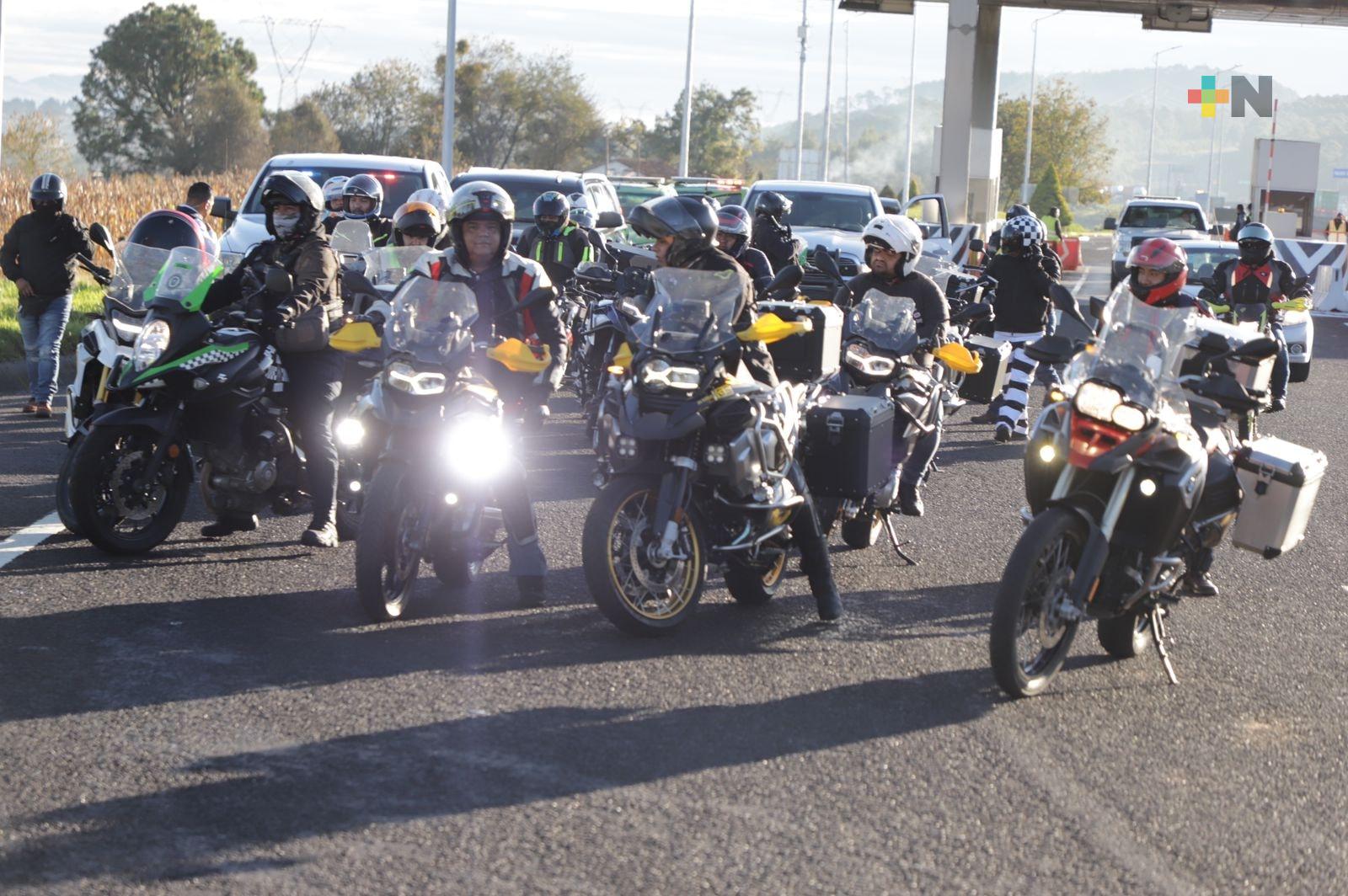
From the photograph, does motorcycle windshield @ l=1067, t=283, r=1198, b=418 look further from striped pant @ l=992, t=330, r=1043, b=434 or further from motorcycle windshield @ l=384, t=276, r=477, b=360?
striped pant @ l=992, t=330, r=1043, b=434

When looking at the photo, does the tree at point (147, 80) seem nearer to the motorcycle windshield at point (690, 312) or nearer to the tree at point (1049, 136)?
the tree at point (1049, 136)

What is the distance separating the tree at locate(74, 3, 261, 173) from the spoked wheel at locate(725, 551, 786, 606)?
74843 millimetres

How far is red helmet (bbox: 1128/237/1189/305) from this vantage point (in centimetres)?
779

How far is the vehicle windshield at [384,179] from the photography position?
1848 cm

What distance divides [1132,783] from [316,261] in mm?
5084

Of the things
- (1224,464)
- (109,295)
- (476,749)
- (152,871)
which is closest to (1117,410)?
(1224,464)

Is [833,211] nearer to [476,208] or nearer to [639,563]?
[476,208]

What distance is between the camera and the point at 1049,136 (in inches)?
4599

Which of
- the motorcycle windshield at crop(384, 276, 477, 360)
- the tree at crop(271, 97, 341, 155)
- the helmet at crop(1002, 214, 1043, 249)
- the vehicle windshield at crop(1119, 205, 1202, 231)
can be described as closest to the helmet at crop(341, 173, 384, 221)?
the helmet at crop(1002, 214, 1043, 249)

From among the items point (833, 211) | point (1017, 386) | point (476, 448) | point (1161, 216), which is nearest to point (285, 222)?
point (476, 448)

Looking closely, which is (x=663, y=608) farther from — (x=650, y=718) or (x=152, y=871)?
(x=152, y=871)

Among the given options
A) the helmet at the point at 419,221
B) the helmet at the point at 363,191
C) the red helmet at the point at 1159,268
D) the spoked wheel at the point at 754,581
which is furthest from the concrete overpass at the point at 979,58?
the spoked wheel at the point at 754,581

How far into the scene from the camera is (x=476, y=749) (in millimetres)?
5891

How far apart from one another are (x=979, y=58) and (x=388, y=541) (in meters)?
35.9
